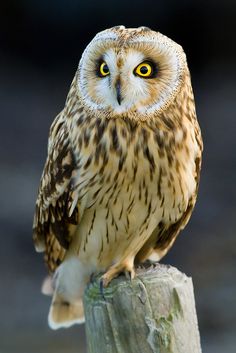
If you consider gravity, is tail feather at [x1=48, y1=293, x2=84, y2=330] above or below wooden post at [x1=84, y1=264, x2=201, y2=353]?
above

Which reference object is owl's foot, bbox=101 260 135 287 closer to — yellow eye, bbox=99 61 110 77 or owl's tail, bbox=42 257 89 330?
owl's tail, bbox=42 257 89 330

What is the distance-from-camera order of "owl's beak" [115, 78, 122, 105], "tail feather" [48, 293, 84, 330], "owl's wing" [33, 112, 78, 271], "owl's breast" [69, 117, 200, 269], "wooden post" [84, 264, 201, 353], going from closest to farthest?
"wooden post" [84, 264, 201, 353] < "owl's beak" [115, 78, 122, 105] < "owl's breast" [69, 117, 200, 269] < "owl's wing" [33, 112, 78, 271] < "tail feather" [48, 293, 84, 330]

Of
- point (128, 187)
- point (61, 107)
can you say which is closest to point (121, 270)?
point (128, 187)

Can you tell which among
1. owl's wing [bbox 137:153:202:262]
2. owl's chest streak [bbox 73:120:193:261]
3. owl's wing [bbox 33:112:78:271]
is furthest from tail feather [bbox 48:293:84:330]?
owl's chest streak [bbox 73:120:193:261]

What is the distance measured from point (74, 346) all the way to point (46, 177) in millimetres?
2303

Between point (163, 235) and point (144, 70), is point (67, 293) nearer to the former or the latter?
point (163, 235)

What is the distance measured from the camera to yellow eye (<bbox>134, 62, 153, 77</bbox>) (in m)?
2.70

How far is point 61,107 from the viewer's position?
7.47 m

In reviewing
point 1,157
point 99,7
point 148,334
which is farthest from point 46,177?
point 99,7

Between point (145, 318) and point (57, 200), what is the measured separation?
83 centimetres

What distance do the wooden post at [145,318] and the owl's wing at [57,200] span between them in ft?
2.25

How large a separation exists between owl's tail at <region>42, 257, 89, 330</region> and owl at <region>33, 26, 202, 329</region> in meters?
0.09

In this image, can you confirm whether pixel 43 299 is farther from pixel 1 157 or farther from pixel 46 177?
pixel 46 177

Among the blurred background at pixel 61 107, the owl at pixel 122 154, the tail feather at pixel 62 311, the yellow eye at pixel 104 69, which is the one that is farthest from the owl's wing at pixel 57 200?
the blurred background at pixel 61 107
